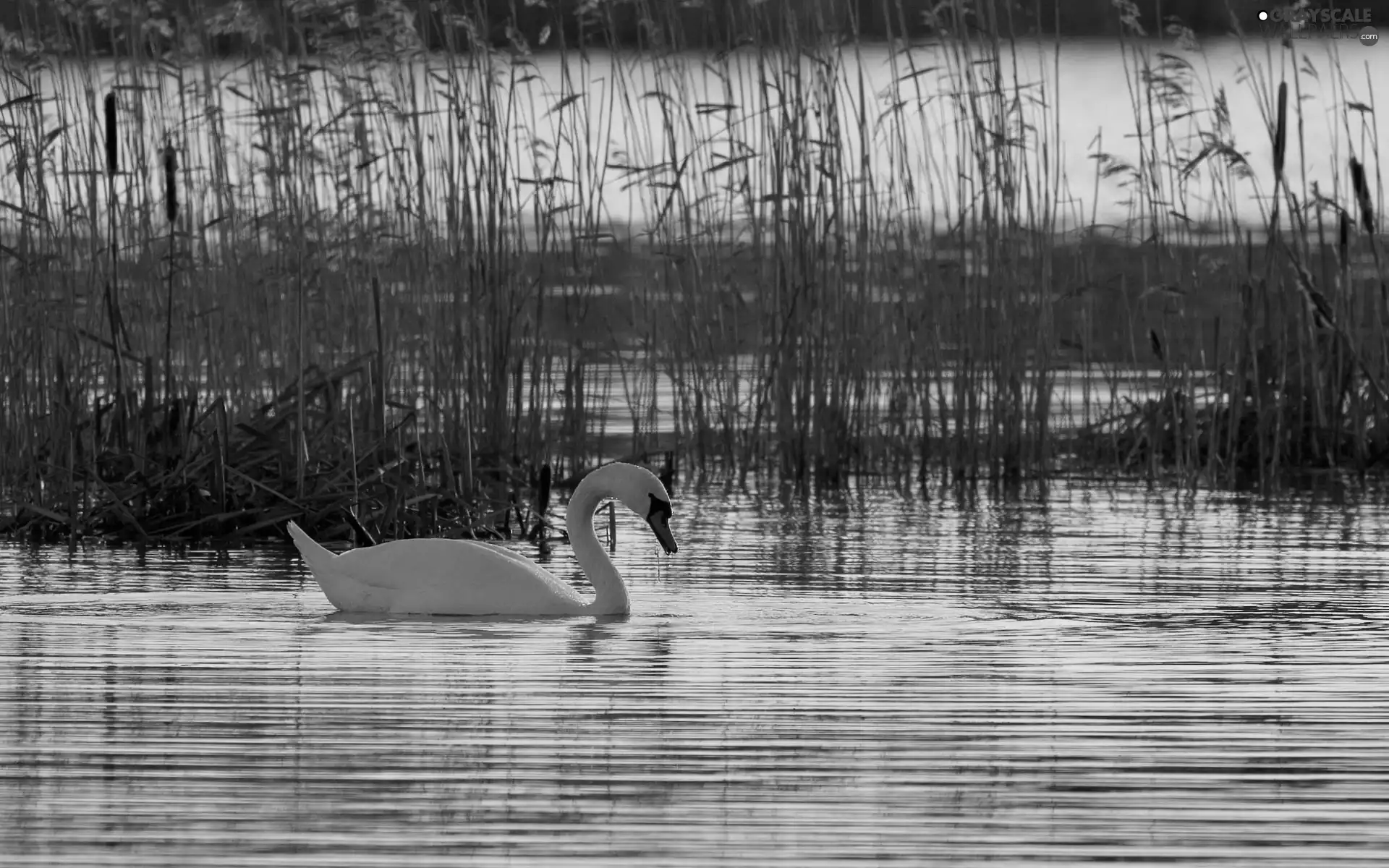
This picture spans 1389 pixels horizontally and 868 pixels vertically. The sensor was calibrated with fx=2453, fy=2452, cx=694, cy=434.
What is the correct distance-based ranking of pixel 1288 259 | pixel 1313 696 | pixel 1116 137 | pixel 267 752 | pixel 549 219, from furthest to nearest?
pixel 1116 137
pixel 1288 259
pixel 549 219
pixel 1313 696
pixel 267 752

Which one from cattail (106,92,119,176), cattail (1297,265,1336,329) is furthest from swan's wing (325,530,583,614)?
cattail (1297,265,1336,329)

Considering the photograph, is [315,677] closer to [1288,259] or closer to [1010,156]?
[1010,156]

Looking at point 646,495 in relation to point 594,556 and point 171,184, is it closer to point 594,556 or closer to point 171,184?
point 594,556

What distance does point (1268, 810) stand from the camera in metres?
4.02

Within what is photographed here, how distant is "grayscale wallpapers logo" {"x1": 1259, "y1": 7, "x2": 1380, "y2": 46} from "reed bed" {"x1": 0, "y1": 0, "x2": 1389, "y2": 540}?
0.68 ft

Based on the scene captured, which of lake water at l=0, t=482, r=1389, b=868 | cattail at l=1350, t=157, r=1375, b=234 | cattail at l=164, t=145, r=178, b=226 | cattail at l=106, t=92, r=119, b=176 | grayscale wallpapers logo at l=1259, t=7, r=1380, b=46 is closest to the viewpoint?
lake water at l=0, t=482, r=1389, b=868

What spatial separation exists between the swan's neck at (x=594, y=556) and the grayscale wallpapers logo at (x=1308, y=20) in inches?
179

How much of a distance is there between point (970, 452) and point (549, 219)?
205cm

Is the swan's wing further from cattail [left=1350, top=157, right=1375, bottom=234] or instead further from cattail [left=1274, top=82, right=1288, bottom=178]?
cattail [left=1350, top=157, right=1375, bottom=234]

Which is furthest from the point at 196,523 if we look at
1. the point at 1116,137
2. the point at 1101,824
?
the point at 1116,137

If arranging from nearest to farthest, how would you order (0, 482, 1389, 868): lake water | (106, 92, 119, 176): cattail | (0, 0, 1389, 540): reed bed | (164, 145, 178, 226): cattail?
1. (0, 482, 1389, 868): lake water
2. (106, 92, 119, 176): cattail
3. (164, 145, 178, 226): cattail
4. (0, 0, 1389, 540): reed bed

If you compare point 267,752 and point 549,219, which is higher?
point 549,219

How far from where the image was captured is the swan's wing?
6402 millimetres

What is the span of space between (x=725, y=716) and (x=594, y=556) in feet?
6.03
